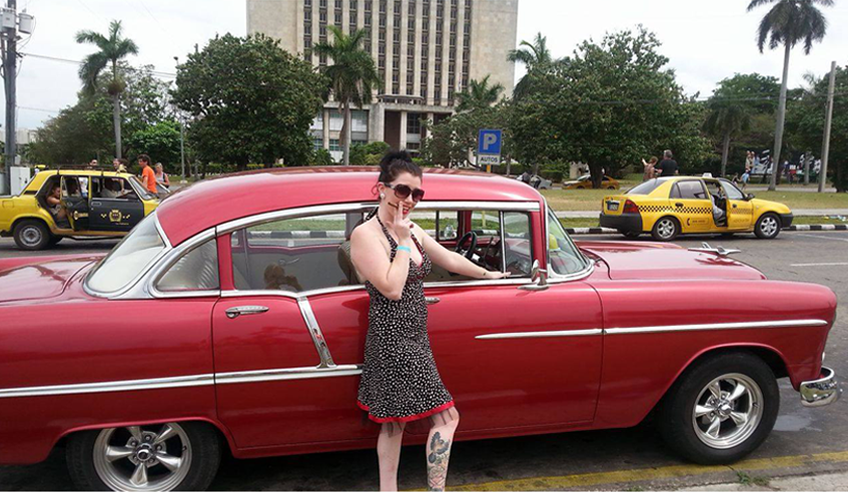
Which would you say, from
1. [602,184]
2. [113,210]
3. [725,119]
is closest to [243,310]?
[113,210]

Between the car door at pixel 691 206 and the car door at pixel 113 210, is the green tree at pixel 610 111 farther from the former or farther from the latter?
the car door at pixel 113 210

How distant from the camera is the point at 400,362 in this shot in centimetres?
271

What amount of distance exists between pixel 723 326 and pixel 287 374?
90.2 inches

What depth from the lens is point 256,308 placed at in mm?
2938

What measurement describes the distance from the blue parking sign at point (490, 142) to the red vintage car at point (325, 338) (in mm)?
11495

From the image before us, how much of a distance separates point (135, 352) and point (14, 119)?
71.5ft

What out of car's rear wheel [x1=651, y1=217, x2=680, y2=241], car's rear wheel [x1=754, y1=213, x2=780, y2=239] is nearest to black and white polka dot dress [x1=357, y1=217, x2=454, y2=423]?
car's rear wheel [x1=651, y1=217, x2=680, y2=241]

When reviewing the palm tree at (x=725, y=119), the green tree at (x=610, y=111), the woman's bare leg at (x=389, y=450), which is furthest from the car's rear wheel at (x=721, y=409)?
the palm tree at (x=725, y=119)

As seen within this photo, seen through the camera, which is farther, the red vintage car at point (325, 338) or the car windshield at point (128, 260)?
the car windshield at point (128, 260)

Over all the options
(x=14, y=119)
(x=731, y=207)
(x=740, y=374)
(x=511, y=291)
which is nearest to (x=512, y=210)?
(x=511, y=291)

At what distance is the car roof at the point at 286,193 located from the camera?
10.1 feet

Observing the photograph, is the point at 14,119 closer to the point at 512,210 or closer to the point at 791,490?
the point at 512,210

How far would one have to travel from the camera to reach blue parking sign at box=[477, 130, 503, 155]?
49.4 ft

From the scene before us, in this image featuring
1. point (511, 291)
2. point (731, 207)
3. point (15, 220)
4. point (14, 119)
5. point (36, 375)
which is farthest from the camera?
point (14, 119)
